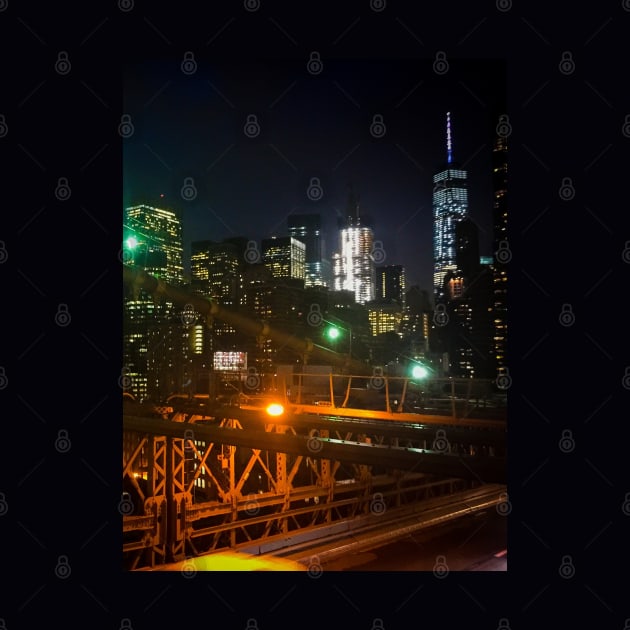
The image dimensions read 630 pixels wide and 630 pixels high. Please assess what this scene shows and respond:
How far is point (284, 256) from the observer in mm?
18125

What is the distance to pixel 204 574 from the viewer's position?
3.88 metres

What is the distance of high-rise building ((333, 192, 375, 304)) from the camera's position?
1803 centimetres

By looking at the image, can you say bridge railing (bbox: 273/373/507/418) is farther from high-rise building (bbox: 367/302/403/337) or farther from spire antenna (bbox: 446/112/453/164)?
high-rise building (bbox: 367/302/403/337)

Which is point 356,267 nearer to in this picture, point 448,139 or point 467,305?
point 467,305

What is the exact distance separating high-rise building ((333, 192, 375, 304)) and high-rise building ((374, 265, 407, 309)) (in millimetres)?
349

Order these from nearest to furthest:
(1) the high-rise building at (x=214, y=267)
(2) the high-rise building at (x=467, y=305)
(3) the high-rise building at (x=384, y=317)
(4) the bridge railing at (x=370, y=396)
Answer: (4) the bridge railing at (x=370, y=396), (1) the high-rise building at (x=214, y=267), (2) the high-rise building at (x=467, y=305), (3) the high-rise building at (x=384, y=317)

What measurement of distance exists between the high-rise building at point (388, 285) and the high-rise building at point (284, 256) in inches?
159

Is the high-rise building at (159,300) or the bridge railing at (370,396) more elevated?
the high-rise building at (159,300)

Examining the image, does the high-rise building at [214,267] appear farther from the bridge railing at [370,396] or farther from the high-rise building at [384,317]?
the high-rise building at [384,317]

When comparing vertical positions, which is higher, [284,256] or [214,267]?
[284,256]

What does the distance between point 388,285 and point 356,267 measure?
196cm

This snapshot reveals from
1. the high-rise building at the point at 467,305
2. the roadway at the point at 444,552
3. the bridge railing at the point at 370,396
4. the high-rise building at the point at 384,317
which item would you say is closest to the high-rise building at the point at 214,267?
the bridge railing at the point at 370,396

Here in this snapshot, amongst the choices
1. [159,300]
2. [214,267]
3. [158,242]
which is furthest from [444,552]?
[214,267]

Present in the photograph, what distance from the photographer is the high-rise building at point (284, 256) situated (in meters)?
16.4
